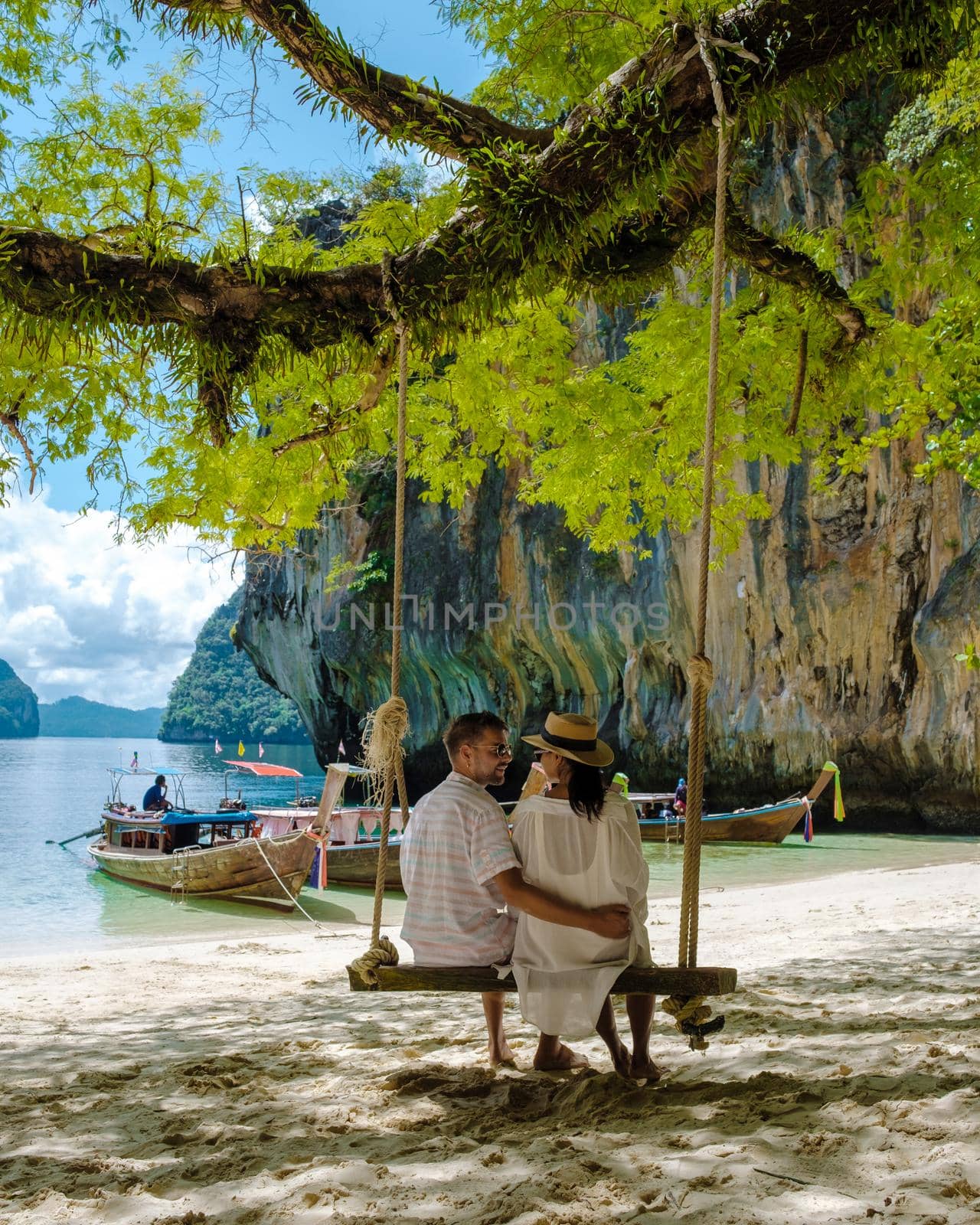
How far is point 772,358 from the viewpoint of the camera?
23.6 ft

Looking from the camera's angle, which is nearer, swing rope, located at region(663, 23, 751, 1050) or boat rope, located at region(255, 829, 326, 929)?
swing rope, located at region(663, 23, 751, 1050)

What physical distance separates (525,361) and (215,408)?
375 cm

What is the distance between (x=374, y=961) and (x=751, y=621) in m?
21.0

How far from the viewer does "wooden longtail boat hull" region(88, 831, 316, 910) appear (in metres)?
13.7

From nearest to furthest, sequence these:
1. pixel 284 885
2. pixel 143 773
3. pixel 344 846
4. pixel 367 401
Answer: pixel 367 401 < pixel 284 885 < pixel 344 846 < pixel 143 773

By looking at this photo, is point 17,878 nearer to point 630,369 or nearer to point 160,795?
point 160,795

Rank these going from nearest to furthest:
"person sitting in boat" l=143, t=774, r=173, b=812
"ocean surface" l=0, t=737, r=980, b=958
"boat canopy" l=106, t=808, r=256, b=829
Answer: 1. "ocean surface" l=0, t=737, r=980, b=958
2. "boat canopy" l=106, t=808, r=256, b=829
3. "person sitting in boat" l=143, t=774, r=173, b=812

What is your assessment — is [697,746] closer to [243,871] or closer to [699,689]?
[699,689]

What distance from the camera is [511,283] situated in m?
4.37

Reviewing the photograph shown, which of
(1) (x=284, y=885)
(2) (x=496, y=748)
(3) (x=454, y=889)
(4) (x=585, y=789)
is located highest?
(2) (x=496, y=748)

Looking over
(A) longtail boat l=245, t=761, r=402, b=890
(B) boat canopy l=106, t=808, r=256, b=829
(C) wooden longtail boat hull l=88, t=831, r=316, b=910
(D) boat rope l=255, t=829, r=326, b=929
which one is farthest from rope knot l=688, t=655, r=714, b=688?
(B) boat canopy l=106, t=808, r=256, b=829

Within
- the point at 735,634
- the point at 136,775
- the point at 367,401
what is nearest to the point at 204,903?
the point at 367,401

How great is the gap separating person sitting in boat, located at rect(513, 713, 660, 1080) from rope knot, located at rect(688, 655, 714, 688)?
1.21 ft

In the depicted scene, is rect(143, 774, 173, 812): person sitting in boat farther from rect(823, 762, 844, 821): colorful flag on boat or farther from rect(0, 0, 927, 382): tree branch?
rect(0, 0, 927, 382): tree branch
